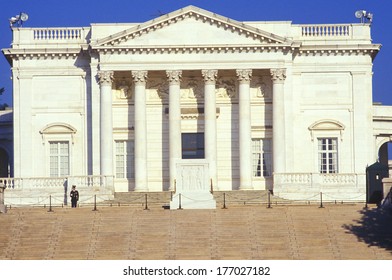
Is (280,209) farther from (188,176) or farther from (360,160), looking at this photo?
(360,160)

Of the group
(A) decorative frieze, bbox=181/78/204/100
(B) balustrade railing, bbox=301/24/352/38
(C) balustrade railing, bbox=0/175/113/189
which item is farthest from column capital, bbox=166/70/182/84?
(B) balustrade railing, bbox=301/24/352/38

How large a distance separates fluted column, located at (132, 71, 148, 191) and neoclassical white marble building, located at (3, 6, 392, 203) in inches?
2.6

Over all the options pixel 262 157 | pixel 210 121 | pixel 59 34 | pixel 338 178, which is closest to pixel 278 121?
pixel 262 157

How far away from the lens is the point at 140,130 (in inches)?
3329

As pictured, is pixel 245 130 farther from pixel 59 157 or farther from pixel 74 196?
pixel 74 196

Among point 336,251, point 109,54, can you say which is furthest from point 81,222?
point 109,54

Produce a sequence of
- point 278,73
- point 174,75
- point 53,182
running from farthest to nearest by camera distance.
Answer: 1. point 174,75
2. point 278,73
3. point 53,182

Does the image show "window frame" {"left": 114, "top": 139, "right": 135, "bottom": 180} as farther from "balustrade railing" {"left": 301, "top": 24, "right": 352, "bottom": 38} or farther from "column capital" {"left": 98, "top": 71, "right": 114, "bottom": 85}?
"balustrade railing" {"left": 301, "top": 24, "right": 352, "bottom": 38}

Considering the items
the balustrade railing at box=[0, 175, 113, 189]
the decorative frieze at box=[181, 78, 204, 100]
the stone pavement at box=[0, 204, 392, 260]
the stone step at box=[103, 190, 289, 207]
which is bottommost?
the stone pavement at box=[0, 204, 392, 260]

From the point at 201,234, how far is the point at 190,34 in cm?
2760

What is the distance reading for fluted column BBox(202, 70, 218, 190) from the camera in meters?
84.1

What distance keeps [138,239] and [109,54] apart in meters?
27.8

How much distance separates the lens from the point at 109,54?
8419cm

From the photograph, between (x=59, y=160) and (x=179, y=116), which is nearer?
(x=179, y=116)
